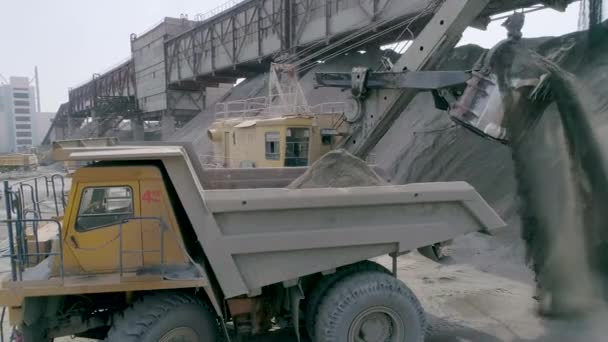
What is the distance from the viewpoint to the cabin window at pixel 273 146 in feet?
35.6

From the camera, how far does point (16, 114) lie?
86312mm

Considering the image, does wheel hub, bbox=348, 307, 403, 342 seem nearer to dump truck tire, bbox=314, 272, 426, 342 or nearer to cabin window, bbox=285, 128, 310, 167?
dump truck tire, bbox=314, 272, 426, 342

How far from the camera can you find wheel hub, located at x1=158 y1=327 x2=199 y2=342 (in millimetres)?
3771

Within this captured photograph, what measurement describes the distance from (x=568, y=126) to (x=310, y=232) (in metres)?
4.07

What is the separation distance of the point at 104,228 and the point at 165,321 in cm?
98

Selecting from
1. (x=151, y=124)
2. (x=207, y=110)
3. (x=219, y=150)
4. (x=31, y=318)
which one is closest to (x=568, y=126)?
(x=31, y=318)

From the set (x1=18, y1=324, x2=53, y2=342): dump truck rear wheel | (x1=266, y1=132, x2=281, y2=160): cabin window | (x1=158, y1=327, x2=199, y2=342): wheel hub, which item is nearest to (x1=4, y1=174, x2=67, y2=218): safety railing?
(x1=18, y1=324, x2=53, y2=342): dump truck rear wheel

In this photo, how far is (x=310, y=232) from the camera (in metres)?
4.00

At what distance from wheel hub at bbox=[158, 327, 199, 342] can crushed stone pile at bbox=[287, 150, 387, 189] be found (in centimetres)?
189

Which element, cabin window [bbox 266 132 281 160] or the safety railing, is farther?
cabin window [bbox 266 132 281 160]

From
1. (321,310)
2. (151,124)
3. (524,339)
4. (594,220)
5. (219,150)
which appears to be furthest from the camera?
(151,124)

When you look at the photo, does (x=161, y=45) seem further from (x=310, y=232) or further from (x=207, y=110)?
(x=310, y=232)

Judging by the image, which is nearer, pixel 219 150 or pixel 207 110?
pixel 219 150

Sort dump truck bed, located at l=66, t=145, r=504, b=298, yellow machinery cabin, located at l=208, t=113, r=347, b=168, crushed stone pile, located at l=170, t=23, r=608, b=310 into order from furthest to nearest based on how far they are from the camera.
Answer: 1. yellow machinery cabin, located at l=208, t=113, r=347, b=168
2. crushed stone pile, located at l=170, t=23, r=608, b=310
3. dump truck bed, located at l=66, t=145, r=504, b=298
